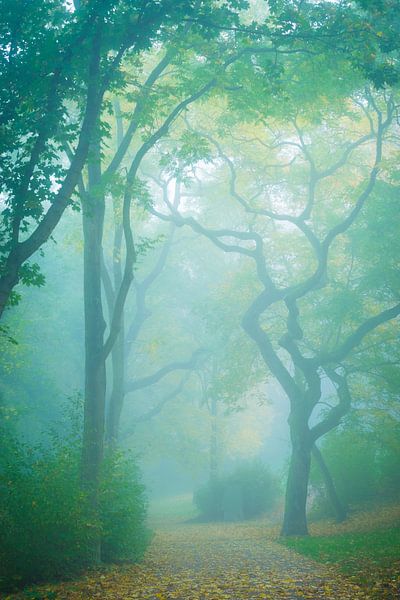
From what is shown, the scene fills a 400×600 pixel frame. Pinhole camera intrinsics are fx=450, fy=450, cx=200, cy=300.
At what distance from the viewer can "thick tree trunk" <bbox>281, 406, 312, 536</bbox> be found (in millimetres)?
15875

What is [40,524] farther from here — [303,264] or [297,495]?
[303,264]

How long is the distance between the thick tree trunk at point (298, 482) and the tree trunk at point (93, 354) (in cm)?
878

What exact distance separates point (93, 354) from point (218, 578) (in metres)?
5.31

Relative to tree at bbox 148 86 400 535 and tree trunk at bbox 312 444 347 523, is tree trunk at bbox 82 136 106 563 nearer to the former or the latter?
tree at bbox 148 86 400 535

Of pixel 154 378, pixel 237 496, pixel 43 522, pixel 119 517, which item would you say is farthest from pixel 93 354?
pixel 237 496

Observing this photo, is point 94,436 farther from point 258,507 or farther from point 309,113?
point 258,507

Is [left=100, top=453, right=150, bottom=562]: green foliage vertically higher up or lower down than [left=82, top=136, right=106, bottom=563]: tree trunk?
lower down

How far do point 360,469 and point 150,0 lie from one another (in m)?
19.2

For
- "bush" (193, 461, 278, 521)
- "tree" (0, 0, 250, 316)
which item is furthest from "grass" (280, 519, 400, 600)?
"bush" (193, 461, 278, 521)

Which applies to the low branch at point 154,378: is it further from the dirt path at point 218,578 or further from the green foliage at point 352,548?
the green foliage at point 352,548

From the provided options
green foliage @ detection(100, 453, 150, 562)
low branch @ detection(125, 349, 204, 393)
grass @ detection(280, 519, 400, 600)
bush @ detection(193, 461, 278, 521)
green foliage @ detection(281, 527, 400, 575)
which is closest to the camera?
grass @ detection(280, 519, 400, 600)

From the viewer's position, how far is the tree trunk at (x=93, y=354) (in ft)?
32.1

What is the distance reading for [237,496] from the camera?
2462 cm

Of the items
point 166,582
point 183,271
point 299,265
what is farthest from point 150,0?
point 183,271
